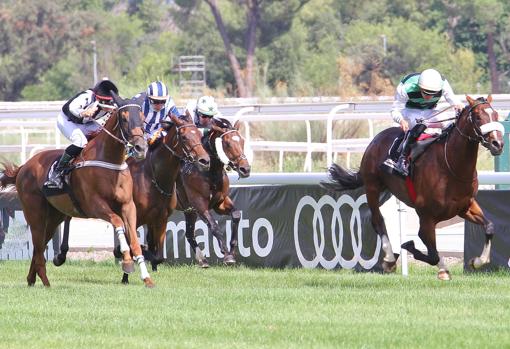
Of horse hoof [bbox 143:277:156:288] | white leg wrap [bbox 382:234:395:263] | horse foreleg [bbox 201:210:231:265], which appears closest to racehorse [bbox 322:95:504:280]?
white leg wrap [bbox 382:234:395:263]

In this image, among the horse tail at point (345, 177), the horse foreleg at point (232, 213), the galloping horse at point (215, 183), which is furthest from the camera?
the horse foreleg at point (232, 213)

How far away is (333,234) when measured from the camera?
14.6 metres

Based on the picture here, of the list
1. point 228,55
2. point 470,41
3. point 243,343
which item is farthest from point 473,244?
point 470,41

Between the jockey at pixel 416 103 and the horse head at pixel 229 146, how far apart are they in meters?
1.92

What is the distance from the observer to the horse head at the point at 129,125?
1173cm

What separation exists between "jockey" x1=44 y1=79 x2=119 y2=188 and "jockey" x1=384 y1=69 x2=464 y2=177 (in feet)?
9.26

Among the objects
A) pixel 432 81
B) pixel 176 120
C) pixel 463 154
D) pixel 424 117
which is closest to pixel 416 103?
pixel 424 117

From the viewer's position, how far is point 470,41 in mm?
61031

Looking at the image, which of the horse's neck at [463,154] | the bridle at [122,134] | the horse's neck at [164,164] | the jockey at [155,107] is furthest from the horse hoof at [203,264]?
the horse's neck at [463,154]

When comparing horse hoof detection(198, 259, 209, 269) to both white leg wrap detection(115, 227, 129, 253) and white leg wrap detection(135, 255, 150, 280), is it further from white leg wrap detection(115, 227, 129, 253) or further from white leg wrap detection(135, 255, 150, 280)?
white leg wrap detection(115, 227, 129, 253)

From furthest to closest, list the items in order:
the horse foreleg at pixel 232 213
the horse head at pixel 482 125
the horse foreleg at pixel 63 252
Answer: the horse foreleg at pixel 232 213 < the horse foreleg at pixel 63 252 < the horse head at pixel 482 125

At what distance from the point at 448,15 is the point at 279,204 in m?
49.3

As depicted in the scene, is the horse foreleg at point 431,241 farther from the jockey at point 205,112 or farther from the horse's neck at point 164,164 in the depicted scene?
the jockey at point 205,112

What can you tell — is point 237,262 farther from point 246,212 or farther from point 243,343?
point 243,343
